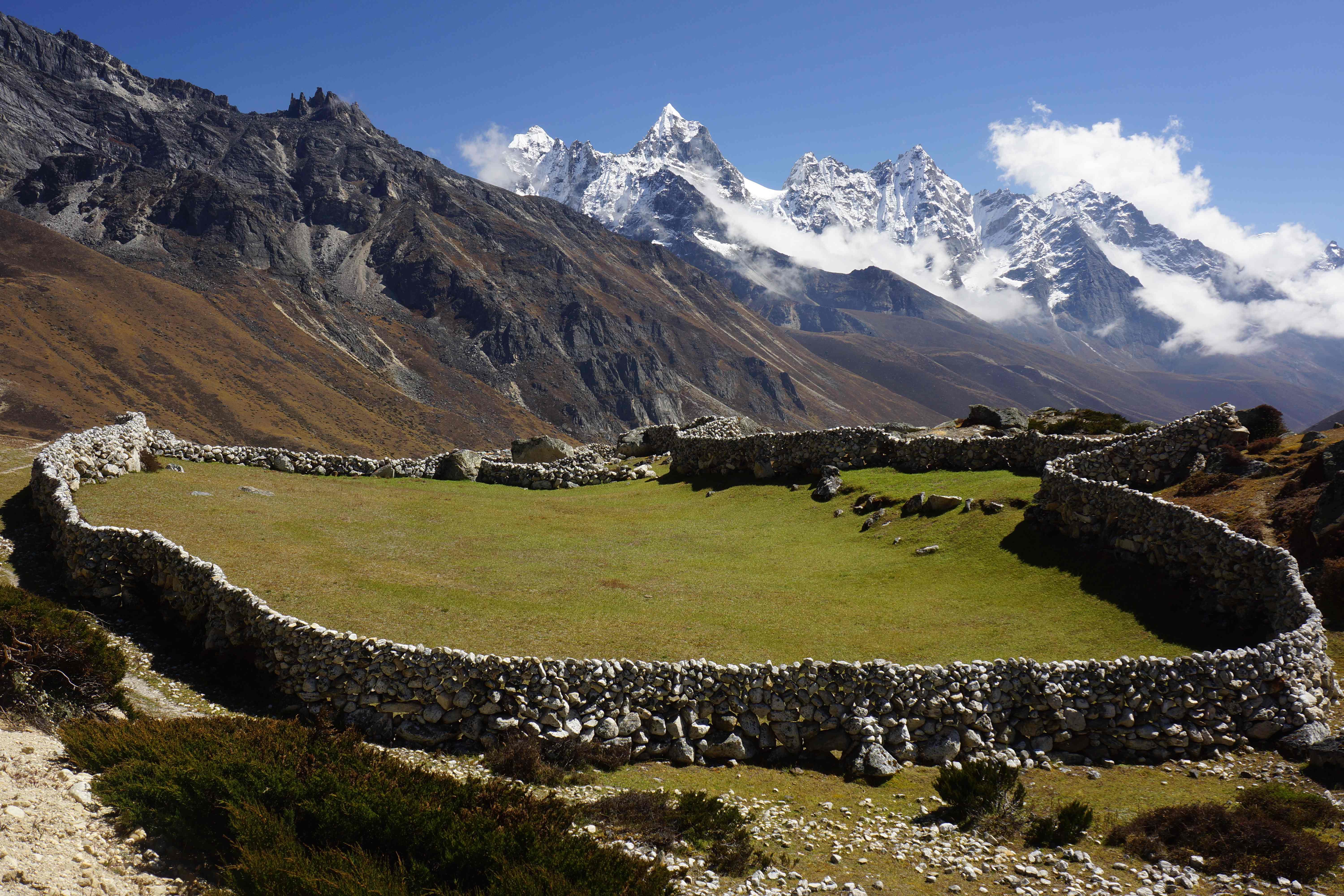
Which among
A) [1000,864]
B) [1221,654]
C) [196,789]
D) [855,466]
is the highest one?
[855,466]

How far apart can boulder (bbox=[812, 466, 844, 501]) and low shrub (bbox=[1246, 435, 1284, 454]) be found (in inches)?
539

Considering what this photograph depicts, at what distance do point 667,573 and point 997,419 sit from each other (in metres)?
22.2

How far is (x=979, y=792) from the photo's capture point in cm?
1302

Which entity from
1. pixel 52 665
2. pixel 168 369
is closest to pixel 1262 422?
pixel 52 665

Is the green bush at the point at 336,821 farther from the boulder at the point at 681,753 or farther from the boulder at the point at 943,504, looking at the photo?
the boulder at the point at 943,504

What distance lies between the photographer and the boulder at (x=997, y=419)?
38.9m

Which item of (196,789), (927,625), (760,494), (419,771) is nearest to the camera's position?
(196,789)

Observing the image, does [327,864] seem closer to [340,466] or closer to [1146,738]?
[1146,738]

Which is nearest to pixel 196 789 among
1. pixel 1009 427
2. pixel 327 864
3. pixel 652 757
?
pixel 327 864

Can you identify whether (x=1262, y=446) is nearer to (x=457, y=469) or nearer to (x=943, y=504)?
(x=943, y=504)

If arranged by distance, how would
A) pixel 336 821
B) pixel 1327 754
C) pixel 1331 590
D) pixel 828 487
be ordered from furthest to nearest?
pixel 828 487 < pixel 1331 590 < pixel 1327 754 < pixel 336 821

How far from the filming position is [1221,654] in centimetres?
1527

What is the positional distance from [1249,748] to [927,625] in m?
6.59

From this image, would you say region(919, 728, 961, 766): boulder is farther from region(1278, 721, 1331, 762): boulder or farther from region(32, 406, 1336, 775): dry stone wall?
region(1278, 721, 1331, 762): boulder
